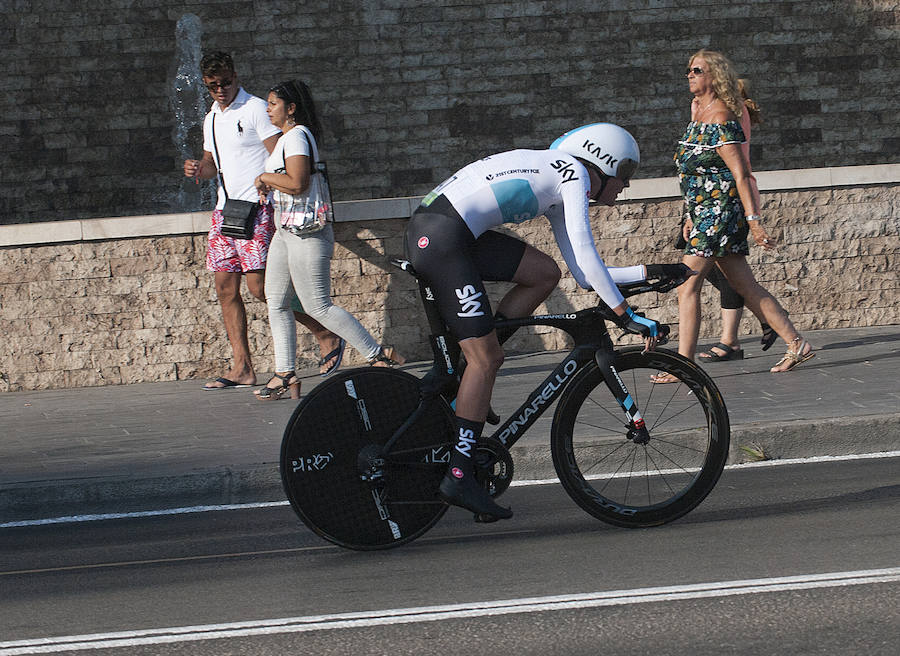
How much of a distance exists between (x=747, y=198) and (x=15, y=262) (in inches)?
209

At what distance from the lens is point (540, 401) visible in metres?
5.26

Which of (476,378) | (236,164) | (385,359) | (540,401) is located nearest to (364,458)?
(476,378)

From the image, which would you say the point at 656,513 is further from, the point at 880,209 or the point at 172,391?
the point at 880,209

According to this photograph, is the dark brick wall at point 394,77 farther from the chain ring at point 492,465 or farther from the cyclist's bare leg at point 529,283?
the chain ring at point 492,465

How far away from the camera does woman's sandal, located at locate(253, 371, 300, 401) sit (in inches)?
336

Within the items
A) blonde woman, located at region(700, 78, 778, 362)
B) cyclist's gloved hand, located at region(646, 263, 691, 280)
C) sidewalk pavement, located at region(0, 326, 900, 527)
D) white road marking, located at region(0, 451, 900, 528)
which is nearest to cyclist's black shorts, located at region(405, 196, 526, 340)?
cyclist's gloved hand, located at region(646, 263, 691, 280)

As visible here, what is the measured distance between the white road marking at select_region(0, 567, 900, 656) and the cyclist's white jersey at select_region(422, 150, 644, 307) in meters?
1.18

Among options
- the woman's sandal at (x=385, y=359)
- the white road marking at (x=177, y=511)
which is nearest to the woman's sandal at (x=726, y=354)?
the woman's sandal at (x=385, y=359)

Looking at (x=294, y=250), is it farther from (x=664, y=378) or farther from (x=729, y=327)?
(x=664, y=378)

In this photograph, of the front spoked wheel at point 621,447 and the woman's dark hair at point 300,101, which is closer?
the front spoked wheel at point 621,447

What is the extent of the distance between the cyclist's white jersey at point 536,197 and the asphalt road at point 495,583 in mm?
1038

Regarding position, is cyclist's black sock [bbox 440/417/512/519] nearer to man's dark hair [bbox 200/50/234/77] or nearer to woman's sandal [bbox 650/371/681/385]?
woman's sandal [bbox 650/371/681/385]

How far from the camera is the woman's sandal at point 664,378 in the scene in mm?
5199

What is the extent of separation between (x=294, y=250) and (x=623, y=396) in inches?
137
